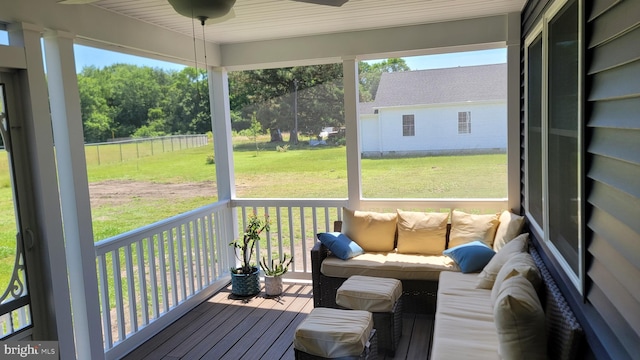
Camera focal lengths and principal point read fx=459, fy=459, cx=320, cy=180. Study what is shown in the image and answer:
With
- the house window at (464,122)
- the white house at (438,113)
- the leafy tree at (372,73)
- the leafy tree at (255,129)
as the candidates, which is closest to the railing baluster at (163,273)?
the leafy tree at (255,129)

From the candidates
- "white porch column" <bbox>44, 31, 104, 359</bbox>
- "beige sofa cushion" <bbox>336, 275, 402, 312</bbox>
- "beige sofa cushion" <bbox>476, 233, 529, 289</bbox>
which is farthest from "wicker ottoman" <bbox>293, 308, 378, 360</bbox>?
"white porch column" <bbox>44, 31, 104, 359</bbox>

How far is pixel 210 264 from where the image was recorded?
4941 millimetres

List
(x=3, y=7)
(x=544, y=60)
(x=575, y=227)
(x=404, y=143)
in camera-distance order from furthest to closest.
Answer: (x=404, y=143) → (x=544, y=60) → (x=3, y=7) → (x=575, y=227)

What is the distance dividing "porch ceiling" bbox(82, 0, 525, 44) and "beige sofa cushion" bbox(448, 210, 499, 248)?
1807 mm

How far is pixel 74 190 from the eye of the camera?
10.2ft

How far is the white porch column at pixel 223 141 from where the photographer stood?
505 centimetres

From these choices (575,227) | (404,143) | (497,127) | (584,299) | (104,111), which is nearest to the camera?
(584,299)

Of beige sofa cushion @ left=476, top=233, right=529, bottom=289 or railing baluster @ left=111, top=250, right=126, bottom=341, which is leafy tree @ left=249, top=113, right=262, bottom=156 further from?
beige sofa cushion @ left=476, top=233, right=529, bottom=289

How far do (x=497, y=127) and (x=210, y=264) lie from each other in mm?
3239

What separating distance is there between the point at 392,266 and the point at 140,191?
240 cm

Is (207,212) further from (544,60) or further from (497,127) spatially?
(544,60)

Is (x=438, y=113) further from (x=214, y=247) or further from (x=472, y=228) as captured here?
(x=214, y=247)

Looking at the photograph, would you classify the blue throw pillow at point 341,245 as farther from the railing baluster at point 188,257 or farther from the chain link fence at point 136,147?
the chain link fence at point 136,147

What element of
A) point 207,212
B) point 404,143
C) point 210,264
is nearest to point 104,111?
point 207,212
